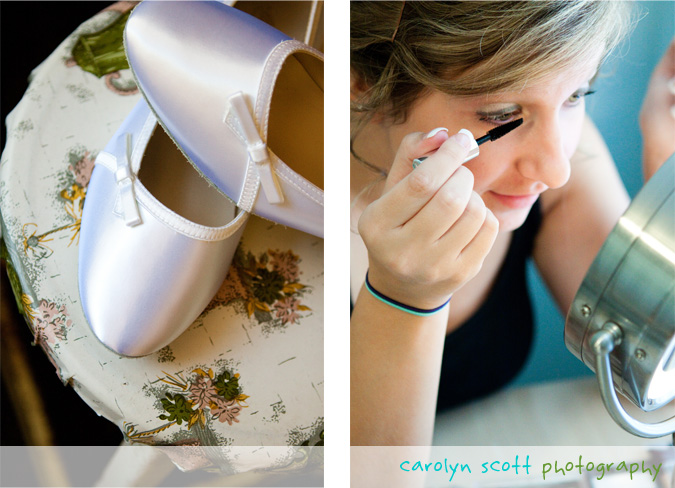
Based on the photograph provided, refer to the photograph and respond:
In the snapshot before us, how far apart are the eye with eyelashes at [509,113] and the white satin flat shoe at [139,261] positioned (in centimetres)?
24

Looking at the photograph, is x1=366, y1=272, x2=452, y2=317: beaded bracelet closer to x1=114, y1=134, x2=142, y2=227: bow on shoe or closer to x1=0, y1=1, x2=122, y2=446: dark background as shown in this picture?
x1=114, y1=134, x2=142, y2=227: bow on shoe

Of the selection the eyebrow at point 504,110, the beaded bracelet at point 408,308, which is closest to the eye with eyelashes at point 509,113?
the eyebrow at point 504,110

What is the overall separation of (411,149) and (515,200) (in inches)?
3.3

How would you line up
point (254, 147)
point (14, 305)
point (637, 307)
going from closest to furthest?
point (637, 307) → point (254, 147) → point (14, 305)

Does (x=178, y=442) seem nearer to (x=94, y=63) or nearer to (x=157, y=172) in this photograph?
(x=157, y=172)

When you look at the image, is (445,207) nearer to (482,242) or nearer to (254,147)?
(482,242)

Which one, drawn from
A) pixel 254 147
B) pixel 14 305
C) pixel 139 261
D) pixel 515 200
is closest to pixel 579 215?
pixel 515 200

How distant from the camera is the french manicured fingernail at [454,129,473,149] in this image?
1.26 ft

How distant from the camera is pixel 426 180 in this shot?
1.22ft

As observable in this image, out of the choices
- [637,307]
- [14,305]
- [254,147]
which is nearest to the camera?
[637,307]

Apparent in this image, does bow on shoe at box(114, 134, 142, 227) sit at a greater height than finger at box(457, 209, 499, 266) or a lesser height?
lesser

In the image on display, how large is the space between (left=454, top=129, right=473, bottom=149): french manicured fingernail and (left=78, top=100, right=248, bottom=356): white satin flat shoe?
0.22 m

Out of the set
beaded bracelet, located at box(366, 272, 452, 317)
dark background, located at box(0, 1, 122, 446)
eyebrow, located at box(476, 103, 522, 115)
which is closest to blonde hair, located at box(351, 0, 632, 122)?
eyebrow, located at box(476, 103, 522, 115)

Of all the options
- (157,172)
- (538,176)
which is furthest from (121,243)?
(538,176)
